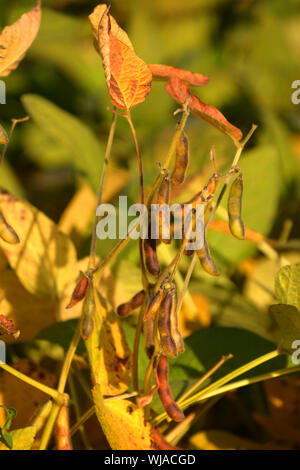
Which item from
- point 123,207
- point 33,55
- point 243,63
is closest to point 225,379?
point 123,207

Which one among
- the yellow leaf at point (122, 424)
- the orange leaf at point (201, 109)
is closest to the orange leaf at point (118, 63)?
the orange leaf at point (201, 109)

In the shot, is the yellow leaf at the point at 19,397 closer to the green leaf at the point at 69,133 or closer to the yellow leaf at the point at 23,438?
the yellow leaf at the point at 23,438

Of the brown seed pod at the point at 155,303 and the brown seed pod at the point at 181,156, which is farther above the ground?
the brown seed pod at the point at 181,156

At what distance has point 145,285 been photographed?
267mm

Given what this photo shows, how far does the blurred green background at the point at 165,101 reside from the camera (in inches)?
18.2

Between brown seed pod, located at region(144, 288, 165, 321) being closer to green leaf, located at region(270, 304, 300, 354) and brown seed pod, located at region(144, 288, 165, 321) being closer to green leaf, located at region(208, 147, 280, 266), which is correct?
green leaf, located at region(270, 304, 300, 354)

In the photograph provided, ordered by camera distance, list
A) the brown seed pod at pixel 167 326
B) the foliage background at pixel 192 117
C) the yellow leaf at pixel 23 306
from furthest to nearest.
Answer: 1. the foliage background at pixel 192 117
2. the yellow leaf at pixel 23 306
3. the brown seed pod at pixel 167 326

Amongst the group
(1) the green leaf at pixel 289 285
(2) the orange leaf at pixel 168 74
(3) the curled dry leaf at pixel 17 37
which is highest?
(3) the curled dry leaf at pixel 17 37

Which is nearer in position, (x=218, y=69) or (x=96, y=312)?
(x=96, y=312)

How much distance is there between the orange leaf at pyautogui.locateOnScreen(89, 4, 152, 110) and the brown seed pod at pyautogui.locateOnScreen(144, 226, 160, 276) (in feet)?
0.17

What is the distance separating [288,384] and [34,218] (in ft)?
0.53

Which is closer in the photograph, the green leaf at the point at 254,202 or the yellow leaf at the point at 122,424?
the yellow leaf at the point at 122,424

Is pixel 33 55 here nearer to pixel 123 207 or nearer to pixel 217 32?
pixel 217 32

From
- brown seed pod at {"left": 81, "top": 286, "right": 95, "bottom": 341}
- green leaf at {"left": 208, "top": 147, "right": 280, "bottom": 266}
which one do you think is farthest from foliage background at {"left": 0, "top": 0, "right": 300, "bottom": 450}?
brown seed pod at {"left": 81, "top": 286, "right": 95, "bottom": 341}
